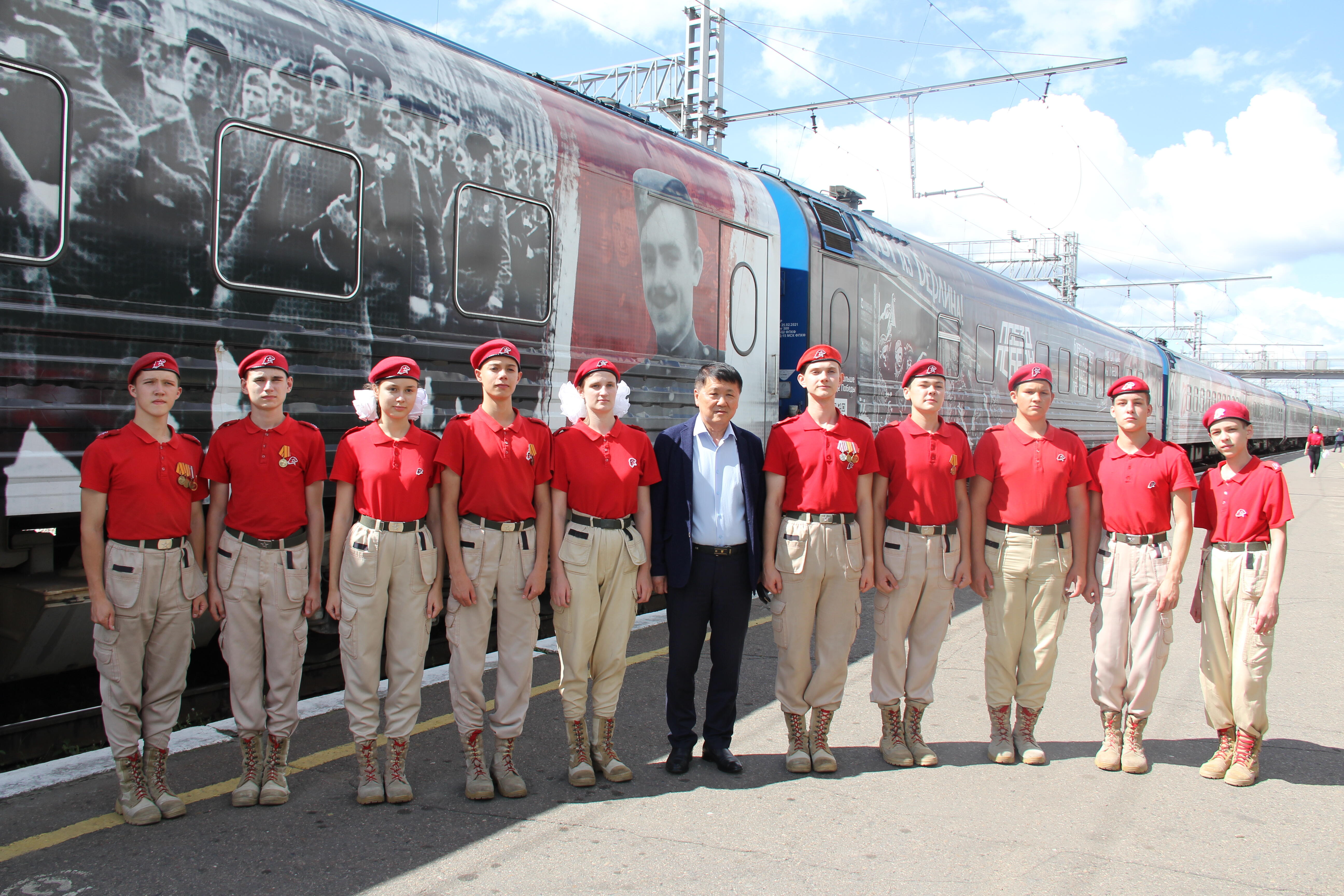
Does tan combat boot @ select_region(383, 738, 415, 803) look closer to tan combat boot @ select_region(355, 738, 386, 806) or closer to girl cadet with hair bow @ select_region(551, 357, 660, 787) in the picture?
tan combat boot @ select_region(355, 738, 386, 806)

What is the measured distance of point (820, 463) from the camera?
429 cm

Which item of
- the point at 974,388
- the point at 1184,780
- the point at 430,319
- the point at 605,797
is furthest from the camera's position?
the point at 974,388

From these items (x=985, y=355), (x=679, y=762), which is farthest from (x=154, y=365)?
(x=985, y=355)

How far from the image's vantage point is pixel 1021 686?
177 inches

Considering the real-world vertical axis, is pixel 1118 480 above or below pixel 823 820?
above

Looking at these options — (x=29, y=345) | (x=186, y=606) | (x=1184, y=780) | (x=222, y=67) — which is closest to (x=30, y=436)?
(x=29, y=345)

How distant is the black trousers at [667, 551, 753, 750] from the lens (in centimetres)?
427

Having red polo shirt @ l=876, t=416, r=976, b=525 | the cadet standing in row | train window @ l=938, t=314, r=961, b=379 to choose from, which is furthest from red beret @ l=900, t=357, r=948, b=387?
train window @ l=938, t=314, r=961, b=379

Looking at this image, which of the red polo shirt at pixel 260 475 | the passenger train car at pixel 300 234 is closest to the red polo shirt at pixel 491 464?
the red polo shirt at pixel 260 475

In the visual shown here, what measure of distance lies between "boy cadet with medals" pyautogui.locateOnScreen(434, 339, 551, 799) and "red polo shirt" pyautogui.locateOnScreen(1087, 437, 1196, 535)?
Answer: 8.12ft

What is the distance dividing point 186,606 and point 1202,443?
35.2m

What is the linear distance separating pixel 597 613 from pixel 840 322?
5795 mm

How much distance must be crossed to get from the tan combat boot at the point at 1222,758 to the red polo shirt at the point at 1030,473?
44.3 inches

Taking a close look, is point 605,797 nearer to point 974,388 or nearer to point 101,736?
point 101,736
